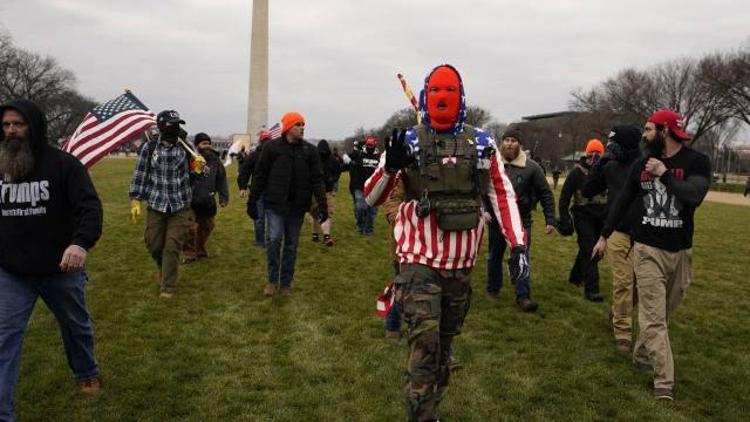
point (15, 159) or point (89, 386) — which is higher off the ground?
point (15, 159)

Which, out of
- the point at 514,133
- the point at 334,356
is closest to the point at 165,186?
the point at 334,356

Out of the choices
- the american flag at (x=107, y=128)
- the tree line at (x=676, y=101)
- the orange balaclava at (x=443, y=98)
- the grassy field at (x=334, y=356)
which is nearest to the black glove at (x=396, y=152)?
the orange balaclava at (x=443, y=98)

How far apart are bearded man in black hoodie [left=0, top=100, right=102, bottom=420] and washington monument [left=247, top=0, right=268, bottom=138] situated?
1889 inches

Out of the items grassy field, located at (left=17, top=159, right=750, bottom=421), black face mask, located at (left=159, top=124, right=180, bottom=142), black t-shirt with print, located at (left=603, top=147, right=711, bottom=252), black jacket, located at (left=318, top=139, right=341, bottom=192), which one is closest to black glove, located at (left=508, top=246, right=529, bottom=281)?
grassy field, located at (left=17, top=159, right=750, bottom=421)

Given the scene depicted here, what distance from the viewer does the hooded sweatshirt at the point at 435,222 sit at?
3.71 metres

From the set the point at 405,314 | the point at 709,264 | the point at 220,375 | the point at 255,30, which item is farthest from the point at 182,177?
the point at 255,30

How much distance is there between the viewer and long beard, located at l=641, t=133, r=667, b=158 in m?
4.65

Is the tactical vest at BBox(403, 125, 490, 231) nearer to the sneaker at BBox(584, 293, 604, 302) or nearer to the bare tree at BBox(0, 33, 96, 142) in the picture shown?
the sneaker at BBox(584, 293, 604, 302)

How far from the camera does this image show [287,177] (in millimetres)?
7242

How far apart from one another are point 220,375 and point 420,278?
232 cm

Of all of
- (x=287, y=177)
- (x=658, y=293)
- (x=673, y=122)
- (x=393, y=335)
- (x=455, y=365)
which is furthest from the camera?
(x=287, y=177)

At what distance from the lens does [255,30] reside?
49.7 meters

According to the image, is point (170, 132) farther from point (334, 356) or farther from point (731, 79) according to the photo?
point (731, 79)

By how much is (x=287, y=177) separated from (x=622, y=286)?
13.3ft
